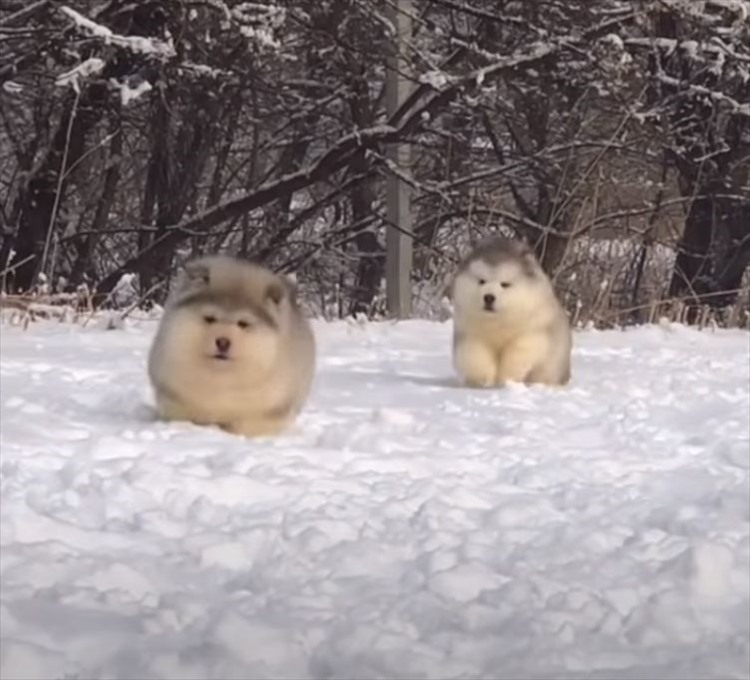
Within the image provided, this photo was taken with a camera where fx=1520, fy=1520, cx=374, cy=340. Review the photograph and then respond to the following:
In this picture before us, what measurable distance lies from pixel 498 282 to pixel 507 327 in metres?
0.21

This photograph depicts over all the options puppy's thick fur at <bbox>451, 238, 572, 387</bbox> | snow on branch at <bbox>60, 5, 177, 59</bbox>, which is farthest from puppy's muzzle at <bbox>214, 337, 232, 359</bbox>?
snow on branch at <bbox>60, 5, 177, 59</bbox>

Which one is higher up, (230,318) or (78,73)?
(78,73)

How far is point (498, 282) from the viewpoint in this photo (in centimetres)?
709

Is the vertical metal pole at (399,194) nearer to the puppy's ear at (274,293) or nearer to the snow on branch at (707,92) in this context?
the snow on branch at (707,92)

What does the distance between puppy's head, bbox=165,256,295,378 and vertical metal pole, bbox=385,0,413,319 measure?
6.71m

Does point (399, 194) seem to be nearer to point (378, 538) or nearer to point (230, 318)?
point (230, 318)

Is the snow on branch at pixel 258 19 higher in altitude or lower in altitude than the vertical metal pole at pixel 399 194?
higher

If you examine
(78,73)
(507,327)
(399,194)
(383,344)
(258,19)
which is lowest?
(383,344)

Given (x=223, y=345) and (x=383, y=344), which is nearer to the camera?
(x=223, y=345)

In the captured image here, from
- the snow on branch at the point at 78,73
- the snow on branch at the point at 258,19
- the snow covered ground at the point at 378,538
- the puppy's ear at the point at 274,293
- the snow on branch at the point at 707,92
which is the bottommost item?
the snow covered ground at the point at 378,538

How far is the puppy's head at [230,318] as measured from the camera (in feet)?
17.0

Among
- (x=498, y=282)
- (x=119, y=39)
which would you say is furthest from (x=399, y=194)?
(x=498, y=282)

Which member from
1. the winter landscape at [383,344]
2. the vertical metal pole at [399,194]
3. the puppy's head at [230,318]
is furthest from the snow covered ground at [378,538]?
the vertical metal pole at [399,194]

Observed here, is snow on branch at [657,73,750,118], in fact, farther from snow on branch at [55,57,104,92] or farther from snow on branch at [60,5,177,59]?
snow on branch at [55,57,104,92]
